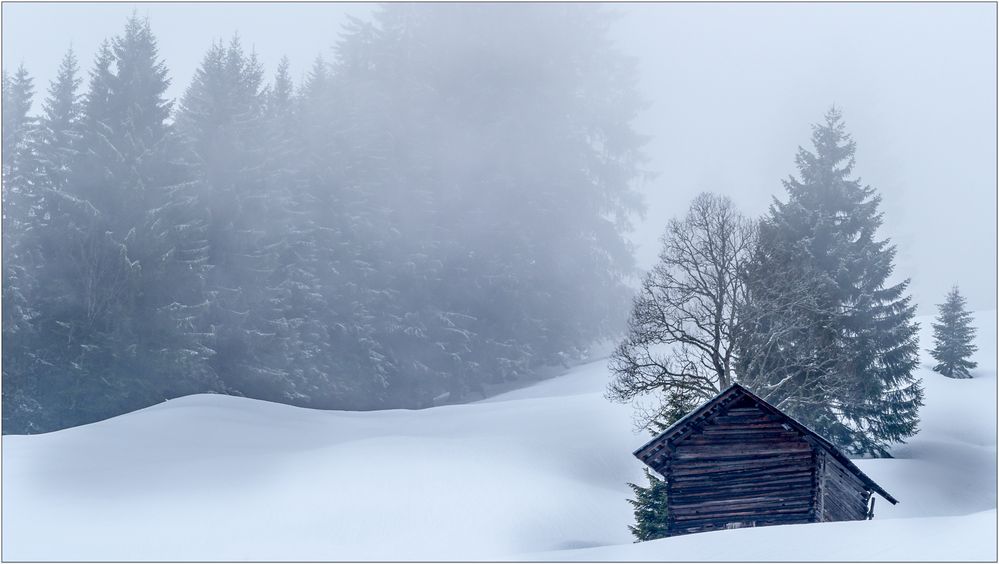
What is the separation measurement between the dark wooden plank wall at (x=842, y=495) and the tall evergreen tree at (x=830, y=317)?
11.8 ft

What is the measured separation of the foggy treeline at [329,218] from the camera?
32312mm

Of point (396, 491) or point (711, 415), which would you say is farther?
point (396, 491)

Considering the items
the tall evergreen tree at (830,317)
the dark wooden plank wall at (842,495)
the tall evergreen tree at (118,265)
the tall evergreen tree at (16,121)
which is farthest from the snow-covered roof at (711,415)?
the tall evergreen tree at (16,121)

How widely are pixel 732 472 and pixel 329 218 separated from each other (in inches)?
1077

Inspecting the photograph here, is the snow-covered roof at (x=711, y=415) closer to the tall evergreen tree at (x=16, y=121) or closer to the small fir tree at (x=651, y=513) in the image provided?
the small fir tree at (x=651, y=513)

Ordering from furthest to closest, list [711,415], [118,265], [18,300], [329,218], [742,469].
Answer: [329,218] < [118,265] < [18,300] < [742,469] < [711,415]


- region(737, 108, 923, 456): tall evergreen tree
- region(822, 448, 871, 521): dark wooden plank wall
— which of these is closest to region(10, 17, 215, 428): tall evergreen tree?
region(737, 108, 923, 456): tall evergreen tree

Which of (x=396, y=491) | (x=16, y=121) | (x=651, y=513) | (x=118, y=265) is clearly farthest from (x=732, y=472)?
(x=16, y=121)

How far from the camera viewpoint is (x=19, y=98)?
45969 millimetres

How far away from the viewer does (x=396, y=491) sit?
2283cm

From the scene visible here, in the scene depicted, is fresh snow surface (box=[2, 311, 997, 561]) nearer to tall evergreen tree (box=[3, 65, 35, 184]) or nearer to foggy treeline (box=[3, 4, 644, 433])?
foggy treeline (box=[3, 4, 644, 433])

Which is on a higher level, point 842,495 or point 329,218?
point 329,218

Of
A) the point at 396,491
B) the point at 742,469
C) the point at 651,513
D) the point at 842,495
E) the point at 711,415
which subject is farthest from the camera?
the point at 396,491

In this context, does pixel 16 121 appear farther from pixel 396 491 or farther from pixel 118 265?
pixel 396 491
